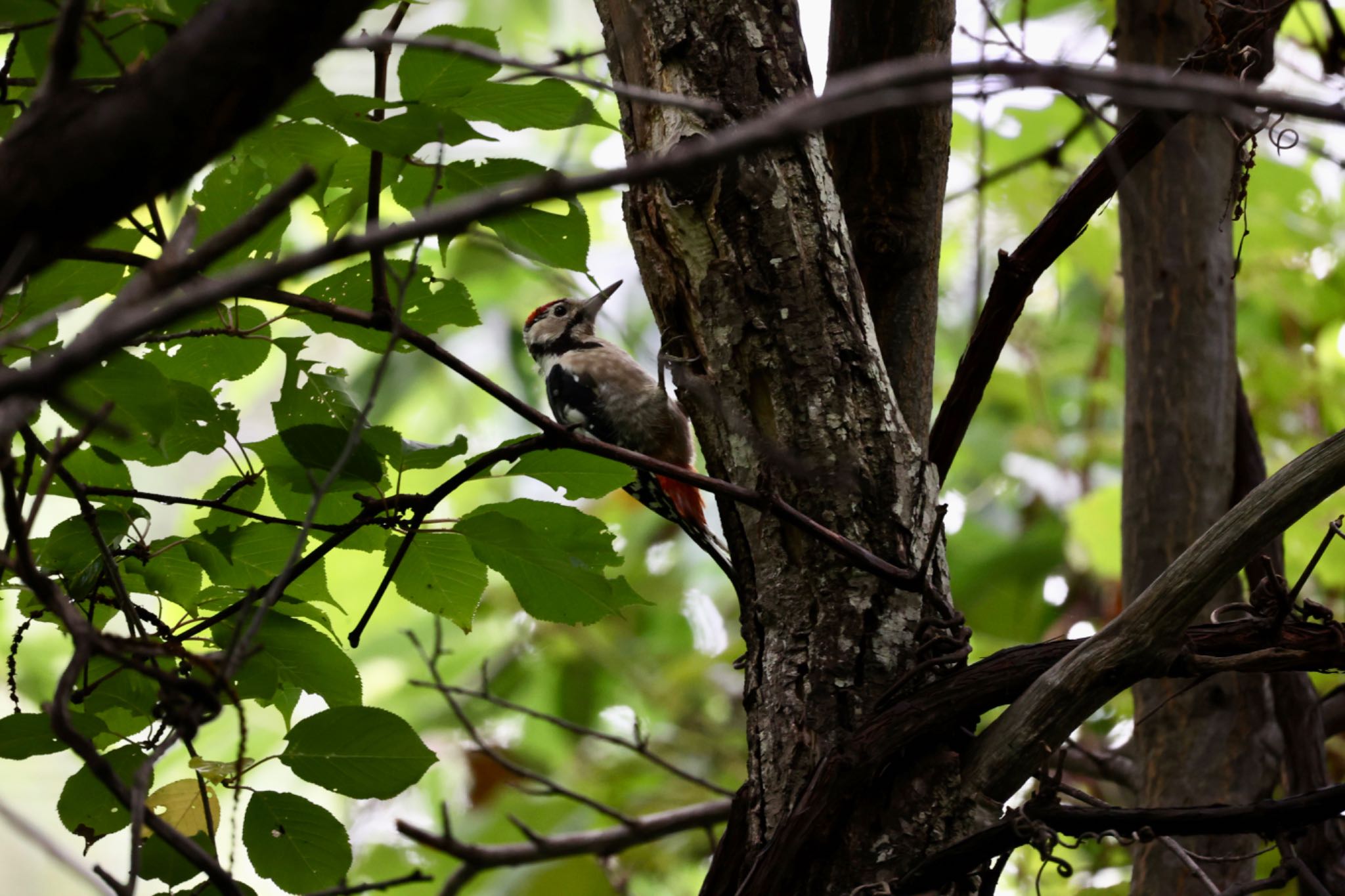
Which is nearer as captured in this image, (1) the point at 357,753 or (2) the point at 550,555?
(1) the point at 357,753

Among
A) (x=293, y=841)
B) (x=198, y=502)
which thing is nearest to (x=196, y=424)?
(x=198, y=502)

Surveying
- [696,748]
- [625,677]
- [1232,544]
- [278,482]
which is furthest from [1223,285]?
[625,677]

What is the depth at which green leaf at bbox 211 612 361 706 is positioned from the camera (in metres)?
1.49

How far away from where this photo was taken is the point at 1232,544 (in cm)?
133

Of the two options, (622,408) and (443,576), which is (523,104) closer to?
(443,576)

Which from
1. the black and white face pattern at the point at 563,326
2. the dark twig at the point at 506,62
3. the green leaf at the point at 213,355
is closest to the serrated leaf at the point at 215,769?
the green leaf at the point at 213,355

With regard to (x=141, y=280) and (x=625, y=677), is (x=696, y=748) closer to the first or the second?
(x=625, y=677)

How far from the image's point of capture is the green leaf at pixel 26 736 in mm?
1377

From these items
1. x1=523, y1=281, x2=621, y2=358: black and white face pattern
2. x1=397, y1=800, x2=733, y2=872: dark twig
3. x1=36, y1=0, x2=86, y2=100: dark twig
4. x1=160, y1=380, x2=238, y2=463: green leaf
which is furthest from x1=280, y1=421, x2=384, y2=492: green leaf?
x1=523, y1=281, x2=621, y2=358: black and white face pattern

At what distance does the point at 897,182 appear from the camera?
2.01 m

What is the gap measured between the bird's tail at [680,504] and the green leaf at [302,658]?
162cm

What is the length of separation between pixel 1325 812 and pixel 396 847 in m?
3.90

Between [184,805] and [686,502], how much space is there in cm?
210

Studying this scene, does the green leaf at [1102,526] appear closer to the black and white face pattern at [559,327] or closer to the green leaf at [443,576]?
the black and white face pattern at [559,327]
